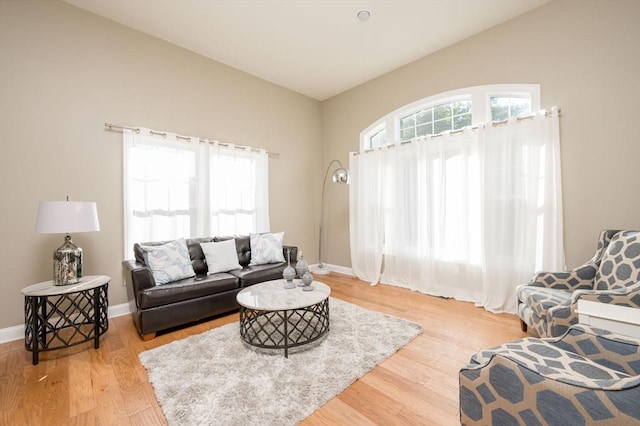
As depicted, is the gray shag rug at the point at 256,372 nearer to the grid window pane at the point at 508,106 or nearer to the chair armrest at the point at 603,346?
the chair armrest at the point at 603,346

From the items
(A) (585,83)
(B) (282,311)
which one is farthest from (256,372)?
(A) (585,83)

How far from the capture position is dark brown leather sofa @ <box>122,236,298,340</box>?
2.51 meters

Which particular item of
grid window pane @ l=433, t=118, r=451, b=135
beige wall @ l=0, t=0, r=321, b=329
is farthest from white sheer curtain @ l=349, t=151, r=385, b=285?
beige wall @ l=0, t=0, r=321, b=329

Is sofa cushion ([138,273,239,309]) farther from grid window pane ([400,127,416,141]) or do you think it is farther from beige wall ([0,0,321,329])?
grid window pane ([400,127,416,141])

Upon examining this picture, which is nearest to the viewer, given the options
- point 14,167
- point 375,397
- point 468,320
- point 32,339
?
point 375,397

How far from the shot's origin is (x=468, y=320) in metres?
2.87

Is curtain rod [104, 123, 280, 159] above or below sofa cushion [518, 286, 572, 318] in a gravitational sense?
above

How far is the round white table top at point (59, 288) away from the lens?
2.16 meters

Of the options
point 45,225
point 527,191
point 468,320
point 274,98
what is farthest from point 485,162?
point 45,225

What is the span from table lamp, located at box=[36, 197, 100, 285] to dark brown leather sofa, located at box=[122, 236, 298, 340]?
447mm

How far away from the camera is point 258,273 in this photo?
331cm

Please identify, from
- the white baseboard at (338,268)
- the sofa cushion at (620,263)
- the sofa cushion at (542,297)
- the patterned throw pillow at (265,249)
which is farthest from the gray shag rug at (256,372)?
the white baseboard at (338,268)

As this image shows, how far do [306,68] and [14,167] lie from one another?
371 centimetres

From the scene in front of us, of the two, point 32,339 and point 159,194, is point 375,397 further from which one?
point 159,194
